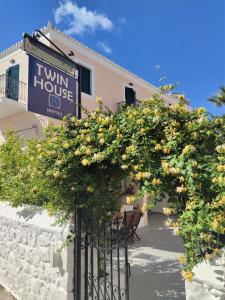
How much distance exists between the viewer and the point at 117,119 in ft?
9.91

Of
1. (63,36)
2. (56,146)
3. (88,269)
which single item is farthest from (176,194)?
(63,36)

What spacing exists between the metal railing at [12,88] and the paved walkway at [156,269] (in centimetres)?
763

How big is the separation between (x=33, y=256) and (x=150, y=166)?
10.00 ft

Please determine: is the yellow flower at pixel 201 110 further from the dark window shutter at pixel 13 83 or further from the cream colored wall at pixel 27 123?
the dark window shutter at pixel 13 83

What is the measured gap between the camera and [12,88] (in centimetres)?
1186

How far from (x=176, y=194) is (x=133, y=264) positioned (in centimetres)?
438

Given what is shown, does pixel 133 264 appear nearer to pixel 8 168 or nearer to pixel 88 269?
pixel 88 269

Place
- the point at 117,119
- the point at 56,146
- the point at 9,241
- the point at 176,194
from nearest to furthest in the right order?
the point at 176,194, the point at 117,119, the point at 56,146, the point at 9,241

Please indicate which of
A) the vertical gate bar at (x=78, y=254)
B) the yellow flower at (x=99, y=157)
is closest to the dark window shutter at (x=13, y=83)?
the vertical gate bar at (x=78, y=254)

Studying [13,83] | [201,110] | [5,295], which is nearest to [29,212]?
[5,295]

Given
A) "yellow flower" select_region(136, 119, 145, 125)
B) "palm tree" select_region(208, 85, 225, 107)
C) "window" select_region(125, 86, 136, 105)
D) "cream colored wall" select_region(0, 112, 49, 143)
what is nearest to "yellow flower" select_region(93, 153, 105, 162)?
"yellow flower" select_region(136, 119, 145, 125)

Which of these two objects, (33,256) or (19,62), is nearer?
(33,256)

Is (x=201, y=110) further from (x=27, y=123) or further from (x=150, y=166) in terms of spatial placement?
(x=27, y=123)

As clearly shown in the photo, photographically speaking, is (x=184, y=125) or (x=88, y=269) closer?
(x=184, y=125)
